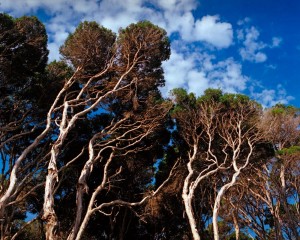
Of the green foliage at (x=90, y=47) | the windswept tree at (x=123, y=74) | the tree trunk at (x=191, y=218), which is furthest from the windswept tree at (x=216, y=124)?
the green foliage at (x=90, y=47)

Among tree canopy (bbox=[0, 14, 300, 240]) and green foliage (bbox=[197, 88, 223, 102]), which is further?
green foliage (bbox=[197, 88, 223, 102])

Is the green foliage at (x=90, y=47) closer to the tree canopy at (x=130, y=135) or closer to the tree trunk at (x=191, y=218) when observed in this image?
the tree canopy at (x=130, y=135)

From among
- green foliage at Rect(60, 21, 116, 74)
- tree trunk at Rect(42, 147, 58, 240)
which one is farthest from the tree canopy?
tree trunk at Rect(42, 147, 58, 240)

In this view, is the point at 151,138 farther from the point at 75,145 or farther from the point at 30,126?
the point at 30,126

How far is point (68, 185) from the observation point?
15242mm

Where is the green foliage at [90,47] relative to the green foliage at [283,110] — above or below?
below

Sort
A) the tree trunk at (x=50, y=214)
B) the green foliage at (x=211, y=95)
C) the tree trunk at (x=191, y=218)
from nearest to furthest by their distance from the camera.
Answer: the tree trunk at (x=50, y=214) < the tree trunk at (x=191, y=218) < the green foliage at (x=211, y=95)

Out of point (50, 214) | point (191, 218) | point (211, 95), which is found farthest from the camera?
point (211, 95)

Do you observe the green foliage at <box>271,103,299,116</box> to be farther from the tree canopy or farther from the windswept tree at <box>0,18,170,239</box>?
the windswept tree at <box>0,18,170,239</box>

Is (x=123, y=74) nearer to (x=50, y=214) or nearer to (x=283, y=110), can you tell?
(x=50, y=214)

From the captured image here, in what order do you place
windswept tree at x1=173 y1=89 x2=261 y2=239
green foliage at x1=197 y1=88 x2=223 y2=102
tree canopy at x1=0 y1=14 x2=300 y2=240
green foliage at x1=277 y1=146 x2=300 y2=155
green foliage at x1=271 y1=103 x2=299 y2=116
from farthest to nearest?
green foliage at x1=271 y1=103 x2=299 y2=116
green foliage at x1=277 y1=146 x2=300 y2=155
green foliage at x1=197 y1=88 x2=223 y2=102
windswept tree at x1=173 y1=89 x2=261 y2=239
tree canopy at x1=0 y1=14 x2=300 y2=240

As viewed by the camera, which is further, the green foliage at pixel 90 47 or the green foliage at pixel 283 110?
the green foliage at pixel 283 110

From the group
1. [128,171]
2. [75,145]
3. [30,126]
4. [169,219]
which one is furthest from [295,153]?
[30,126]

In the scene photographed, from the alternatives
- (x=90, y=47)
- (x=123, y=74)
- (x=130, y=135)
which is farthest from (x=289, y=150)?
(x=90, y=47)
